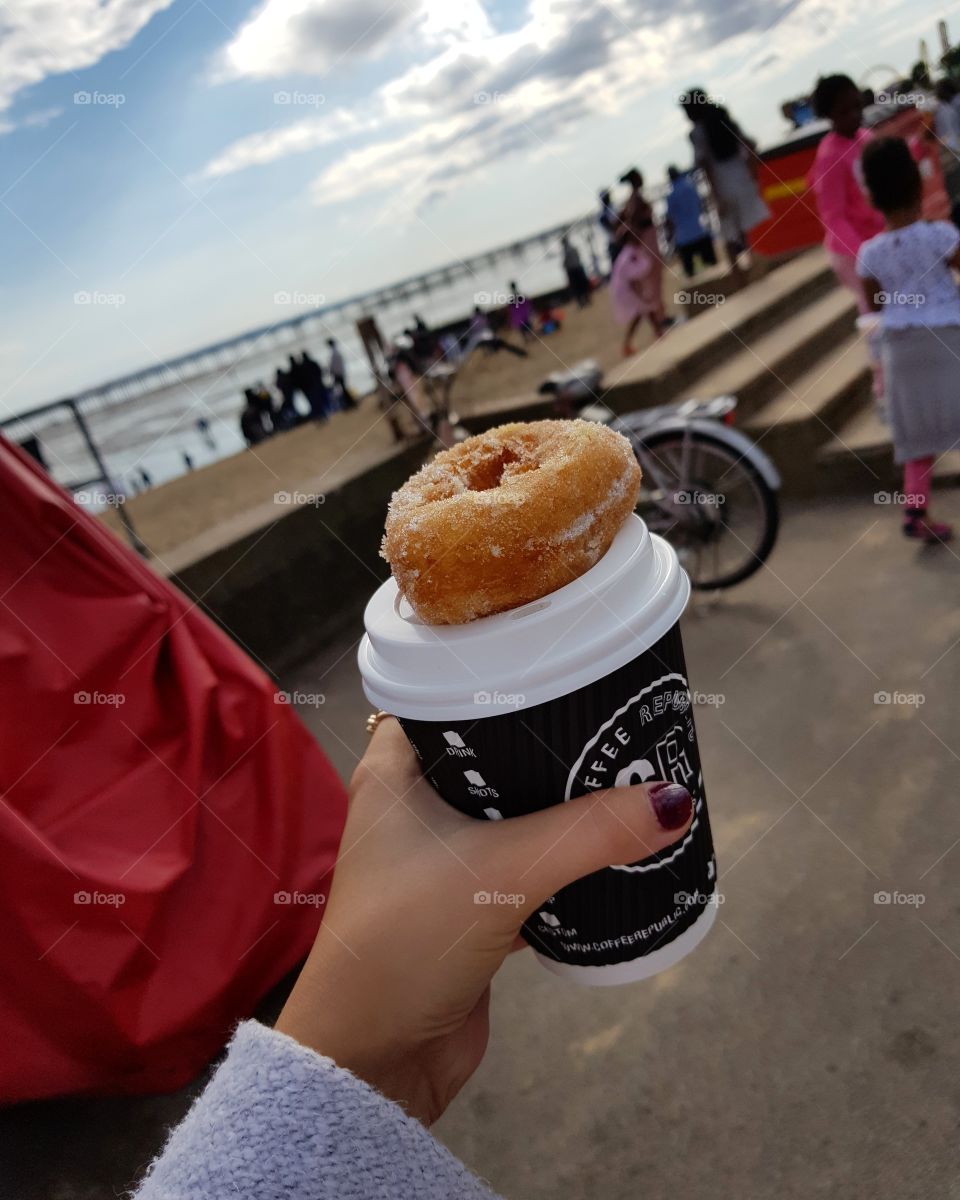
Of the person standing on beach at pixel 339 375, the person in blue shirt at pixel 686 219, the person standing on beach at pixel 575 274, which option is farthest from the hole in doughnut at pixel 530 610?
→ the person standing on beach at pixel 575 274

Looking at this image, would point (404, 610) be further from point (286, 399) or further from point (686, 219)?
point (286, 399)

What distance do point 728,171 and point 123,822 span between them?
29.1ft

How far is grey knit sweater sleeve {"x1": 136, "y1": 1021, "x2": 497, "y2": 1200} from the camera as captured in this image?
1.02 metres

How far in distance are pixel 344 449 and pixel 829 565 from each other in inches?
213

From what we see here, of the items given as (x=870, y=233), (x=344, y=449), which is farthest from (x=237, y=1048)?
(x=344, y=449)

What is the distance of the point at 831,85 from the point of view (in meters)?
5.38

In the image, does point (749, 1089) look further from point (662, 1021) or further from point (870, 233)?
point (870, 233)

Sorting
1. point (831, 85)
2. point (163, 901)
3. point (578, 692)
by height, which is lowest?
point (163, 901)

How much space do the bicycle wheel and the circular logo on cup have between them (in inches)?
124

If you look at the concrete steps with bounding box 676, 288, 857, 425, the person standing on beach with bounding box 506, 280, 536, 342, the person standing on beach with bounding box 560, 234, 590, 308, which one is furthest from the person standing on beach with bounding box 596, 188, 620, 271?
the person standing on beach with bounding box 560, 234, 590, 308

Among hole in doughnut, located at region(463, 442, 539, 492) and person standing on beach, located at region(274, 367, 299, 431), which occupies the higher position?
hole in doughnut, located at region(463, 442, 539, 492)

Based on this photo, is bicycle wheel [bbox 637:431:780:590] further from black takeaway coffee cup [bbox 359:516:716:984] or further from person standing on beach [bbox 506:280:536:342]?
person standing on beach [bbox 506:280:536:342]

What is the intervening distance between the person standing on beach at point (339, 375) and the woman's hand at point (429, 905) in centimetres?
1174

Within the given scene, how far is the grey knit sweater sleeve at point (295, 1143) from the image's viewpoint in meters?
1.02
